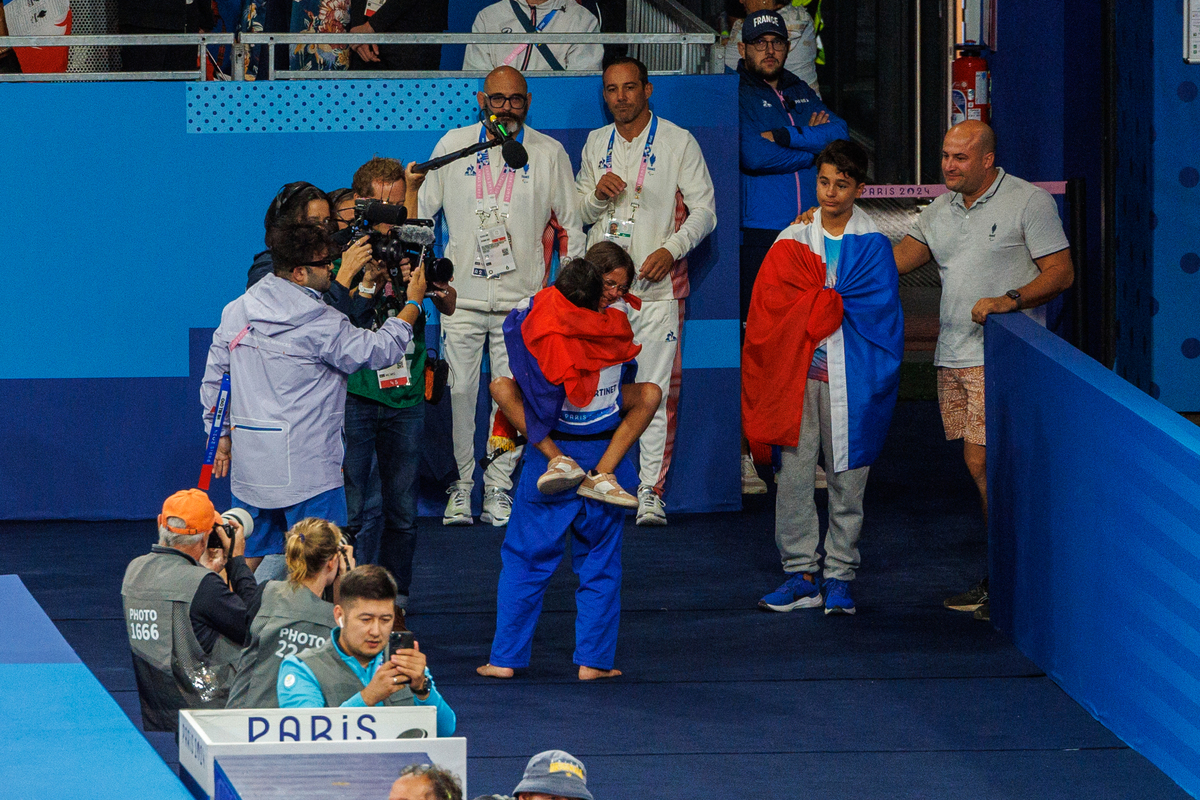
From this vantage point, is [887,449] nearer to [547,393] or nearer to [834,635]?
[834,635]

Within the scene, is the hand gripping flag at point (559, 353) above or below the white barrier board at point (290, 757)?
above

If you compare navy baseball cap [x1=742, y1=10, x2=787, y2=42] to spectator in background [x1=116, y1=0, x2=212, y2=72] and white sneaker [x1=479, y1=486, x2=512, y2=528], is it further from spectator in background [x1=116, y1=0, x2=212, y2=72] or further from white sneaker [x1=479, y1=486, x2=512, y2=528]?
spectator in background [x1=116, y1=0, x2=212, y2=72]

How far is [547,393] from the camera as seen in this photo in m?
5.80

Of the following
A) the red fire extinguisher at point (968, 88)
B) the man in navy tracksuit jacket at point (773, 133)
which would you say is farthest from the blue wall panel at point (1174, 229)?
the man in navy tracksuit jacket at point (773, 133)

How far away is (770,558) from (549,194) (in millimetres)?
2073

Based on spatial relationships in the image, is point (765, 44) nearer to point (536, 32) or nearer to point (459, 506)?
point (536, 32)

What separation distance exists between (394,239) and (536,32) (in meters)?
2.95

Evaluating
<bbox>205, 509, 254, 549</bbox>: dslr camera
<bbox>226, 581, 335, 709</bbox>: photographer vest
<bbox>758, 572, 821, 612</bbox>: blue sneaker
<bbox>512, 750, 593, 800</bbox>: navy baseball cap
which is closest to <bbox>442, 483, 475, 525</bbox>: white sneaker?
<bbox>758, 572, 821, 612</bbox>: blue sneaker

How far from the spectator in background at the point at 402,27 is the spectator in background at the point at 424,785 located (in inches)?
256

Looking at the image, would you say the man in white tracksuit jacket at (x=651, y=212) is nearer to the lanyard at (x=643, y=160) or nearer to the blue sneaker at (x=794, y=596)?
the lanyard at (x=643, y=160)

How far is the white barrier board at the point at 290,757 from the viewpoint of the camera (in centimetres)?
315

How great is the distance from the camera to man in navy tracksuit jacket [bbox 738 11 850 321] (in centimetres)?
878

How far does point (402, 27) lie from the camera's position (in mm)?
9312

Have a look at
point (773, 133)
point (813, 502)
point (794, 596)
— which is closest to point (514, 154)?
point (773, 133)
